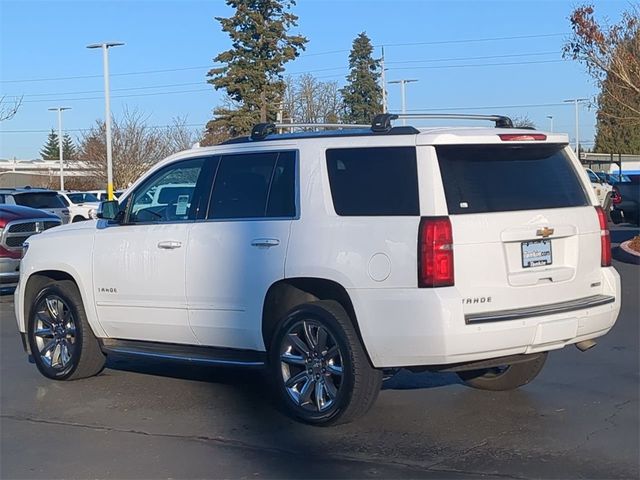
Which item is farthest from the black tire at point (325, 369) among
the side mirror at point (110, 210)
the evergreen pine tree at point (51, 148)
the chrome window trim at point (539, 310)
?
the evergreen pine tree at point (51, 148)

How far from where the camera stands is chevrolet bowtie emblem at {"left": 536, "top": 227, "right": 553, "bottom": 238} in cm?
639

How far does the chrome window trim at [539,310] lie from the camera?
19.9ft

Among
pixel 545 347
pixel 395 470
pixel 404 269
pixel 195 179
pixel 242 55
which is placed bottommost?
pixel 395 470

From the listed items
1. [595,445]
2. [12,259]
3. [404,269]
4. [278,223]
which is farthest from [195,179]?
[12,259]

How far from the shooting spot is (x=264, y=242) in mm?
6883

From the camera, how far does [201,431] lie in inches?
266

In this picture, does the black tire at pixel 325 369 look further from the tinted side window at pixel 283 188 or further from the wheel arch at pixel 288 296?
the tinted side window at pixel 283 188

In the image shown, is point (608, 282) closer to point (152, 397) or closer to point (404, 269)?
point (404, 269)

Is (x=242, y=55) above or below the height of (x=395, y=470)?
above

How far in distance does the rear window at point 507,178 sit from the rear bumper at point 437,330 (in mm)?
656

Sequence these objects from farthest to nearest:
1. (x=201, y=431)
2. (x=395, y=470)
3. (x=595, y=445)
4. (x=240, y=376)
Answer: (x=240, y=376) → (x=201, y=431) → (x=595, y=445) → (x=395, y=470)

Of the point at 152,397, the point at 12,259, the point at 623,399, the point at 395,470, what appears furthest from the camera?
the point at 12,259

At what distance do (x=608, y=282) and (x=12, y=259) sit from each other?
10.2 metres

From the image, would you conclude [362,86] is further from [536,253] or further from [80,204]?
[536,253]
